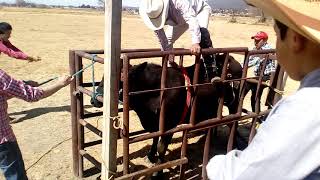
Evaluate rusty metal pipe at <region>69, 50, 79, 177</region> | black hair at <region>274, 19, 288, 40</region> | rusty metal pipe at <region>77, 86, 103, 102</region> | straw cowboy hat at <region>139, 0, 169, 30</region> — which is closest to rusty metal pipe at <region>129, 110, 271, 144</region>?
rusty metal pipe at <region>77, 86, 103, 102</region>

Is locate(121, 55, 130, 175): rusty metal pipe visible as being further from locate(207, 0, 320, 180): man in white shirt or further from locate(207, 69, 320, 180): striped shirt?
locate(207, 69, 320, 180): striped shirt

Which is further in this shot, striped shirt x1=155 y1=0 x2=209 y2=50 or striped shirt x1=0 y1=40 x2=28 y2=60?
striped shirt x1=0 y1=40 x2=28 y2=60

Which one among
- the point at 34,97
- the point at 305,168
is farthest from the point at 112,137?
the point at 305,168

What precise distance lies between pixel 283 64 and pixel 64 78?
2.53 m

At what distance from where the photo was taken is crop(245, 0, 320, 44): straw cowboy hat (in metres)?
0.92

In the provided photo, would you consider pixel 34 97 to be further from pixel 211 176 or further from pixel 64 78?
pixel 211 176

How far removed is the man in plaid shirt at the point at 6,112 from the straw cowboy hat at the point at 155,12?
180 centimetres

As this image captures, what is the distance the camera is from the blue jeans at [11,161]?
3.11 m

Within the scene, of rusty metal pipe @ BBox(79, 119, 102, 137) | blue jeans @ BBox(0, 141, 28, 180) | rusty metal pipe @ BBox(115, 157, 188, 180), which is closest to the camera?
blue jeans @ BBox(0, 141, 28, 180)

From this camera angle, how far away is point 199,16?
5633mm

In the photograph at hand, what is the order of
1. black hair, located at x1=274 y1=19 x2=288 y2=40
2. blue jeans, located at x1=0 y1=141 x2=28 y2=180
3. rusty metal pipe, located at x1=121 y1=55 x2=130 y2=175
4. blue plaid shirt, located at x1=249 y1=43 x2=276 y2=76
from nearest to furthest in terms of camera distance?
black hair, located at x1=274 y1=19 x2=288 y2=40 → blue jeans, located at x1=0 y1=141 x2=28 y2=180 → rusty metal pipe, located at x1=121 y1=55 x2=130 y2=175 → blue plaid shirt, located at x1=249 y1=43 x2=276 y2=76

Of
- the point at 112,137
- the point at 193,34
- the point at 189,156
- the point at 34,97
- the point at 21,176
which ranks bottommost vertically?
the point at 189,156

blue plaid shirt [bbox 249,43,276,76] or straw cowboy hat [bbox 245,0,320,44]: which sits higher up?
straw cowboy hat [bbox 245,0,320,44]

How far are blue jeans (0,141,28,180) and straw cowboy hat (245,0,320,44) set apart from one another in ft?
8.83
